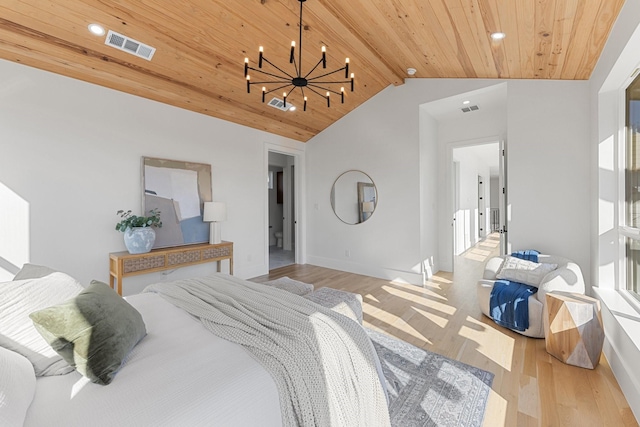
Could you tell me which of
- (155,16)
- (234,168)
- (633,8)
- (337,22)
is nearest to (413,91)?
(337,22)

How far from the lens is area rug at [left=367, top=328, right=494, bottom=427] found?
65.0 inches

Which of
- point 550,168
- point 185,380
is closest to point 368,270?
point 550,168

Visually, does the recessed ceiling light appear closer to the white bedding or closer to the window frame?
the white bedding

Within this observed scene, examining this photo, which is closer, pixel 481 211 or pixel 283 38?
pixel 283 38

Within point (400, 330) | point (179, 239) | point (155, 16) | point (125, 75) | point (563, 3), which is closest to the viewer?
point (563, 3)

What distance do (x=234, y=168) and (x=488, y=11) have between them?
12.1 feet

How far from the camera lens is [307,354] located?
1315mm

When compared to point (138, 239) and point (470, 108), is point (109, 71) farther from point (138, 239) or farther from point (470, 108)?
point (470, 108)

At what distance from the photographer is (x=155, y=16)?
2445mm

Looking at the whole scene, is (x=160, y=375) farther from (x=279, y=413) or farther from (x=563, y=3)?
(x=563, y=3)

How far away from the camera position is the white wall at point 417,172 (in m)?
3.21

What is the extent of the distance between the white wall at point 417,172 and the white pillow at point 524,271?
0.60m

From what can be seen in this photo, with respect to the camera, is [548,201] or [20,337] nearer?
[20,337]

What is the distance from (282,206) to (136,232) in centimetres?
486
